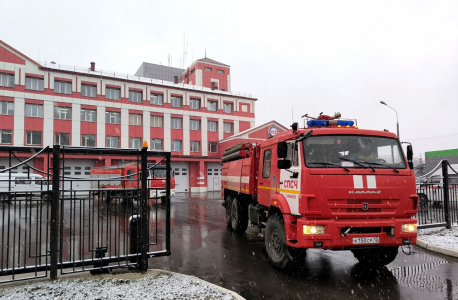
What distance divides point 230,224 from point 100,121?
27.9 meters

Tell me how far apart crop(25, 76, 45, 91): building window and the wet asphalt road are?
30962mm

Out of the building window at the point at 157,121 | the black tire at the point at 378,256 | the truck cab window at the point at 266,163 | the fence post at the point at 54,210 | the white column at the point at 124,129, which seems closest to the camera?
the fence post at the point at 54,210

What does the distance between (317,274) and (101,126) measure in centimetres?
3272

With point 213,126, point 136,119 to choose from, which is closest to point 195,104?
point 213,126

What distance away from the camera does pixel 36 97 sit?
104 ft

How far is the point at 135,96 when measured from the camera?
3662 cm

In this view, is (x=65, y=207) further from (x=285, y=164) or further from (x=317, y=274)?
(x=317, y=274)

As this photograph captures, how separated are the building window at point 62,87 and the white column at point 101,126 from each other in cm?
341

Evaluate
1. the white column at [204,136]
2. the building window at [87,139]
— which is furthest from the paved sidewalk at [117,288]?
the white column at [204,136]

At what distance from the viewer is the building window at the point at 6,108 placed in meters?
30.3

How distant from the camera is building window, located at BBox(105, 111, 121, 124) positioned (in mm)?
34812

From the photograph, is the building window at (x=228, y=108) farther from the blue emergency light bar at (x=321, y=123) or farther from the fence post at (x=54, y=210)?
the fence post at (x=54, y=210)

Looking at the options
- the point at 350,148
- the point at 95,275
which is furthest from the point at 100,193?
the point at 350,148

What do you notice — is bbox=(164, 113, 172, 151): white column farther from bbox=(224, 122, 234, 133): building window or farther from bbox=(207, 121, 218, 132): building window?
bbox=(224, 122, 234, 133): building window
